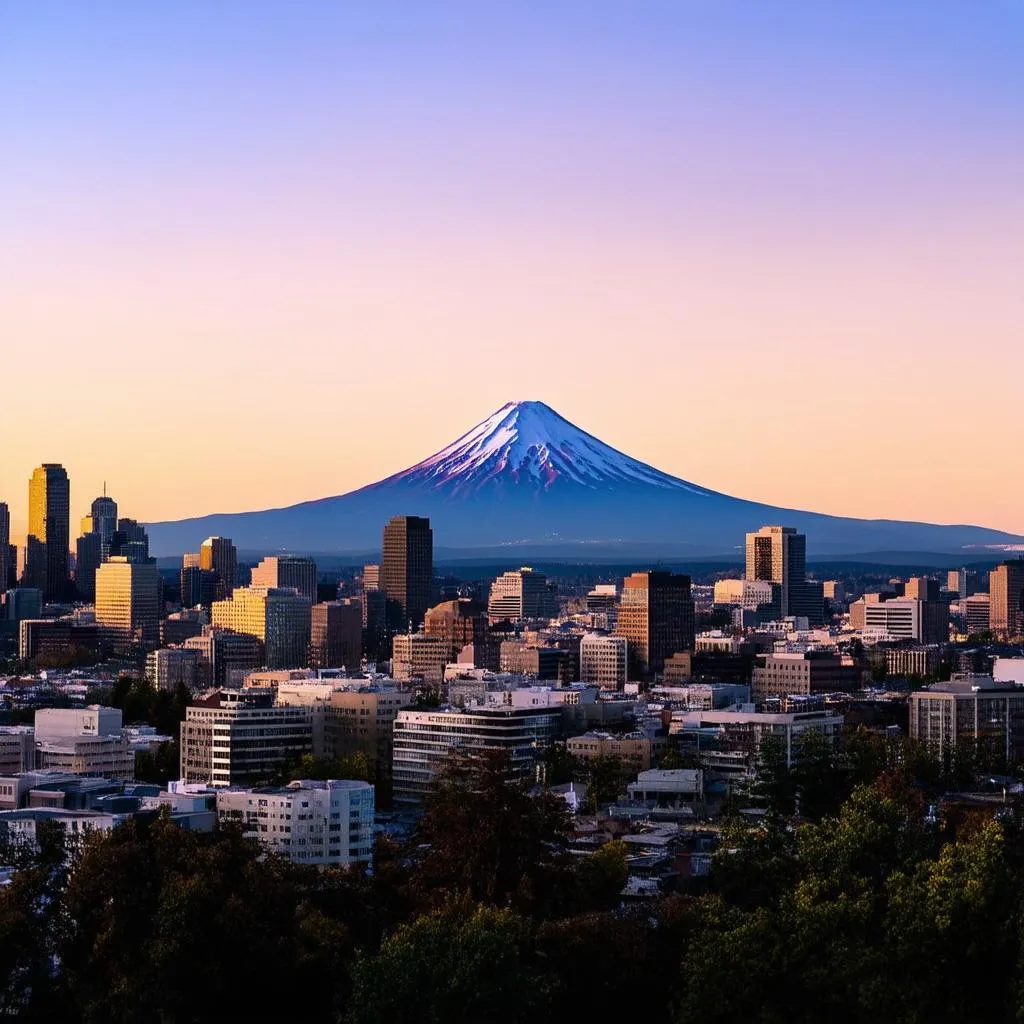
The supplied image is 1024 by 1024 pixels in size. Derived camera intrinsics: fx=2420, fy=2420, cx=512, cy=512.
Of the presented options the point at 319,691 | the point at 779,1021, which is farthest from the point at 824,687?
the point at 779,1021

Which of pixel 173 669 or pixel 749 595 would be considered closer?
pixel 173 669

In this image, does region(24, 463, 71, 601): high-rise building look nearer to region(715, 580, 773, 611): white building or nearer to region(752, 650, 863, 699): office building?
region(715, 580, 773, 611): white building

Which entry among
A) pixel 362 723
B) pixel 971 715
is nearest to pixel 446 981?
pixel 362 723

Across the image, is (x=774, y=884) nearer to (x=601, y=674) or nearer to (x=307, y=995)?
(x=307, y=995)

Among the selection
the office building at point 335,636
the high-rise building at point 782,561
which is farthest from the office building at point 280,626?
the high-rise building at point 782,561

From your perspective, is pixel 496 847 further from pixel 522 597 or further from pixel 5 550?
pixel 5 550

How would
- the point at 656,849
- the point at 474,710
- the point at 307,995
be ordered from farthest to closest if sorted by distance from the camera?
1. the point at 474,710
2. the point at 656,849
3. the point at 307,995

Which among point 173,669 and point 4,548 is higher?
point 4,548
